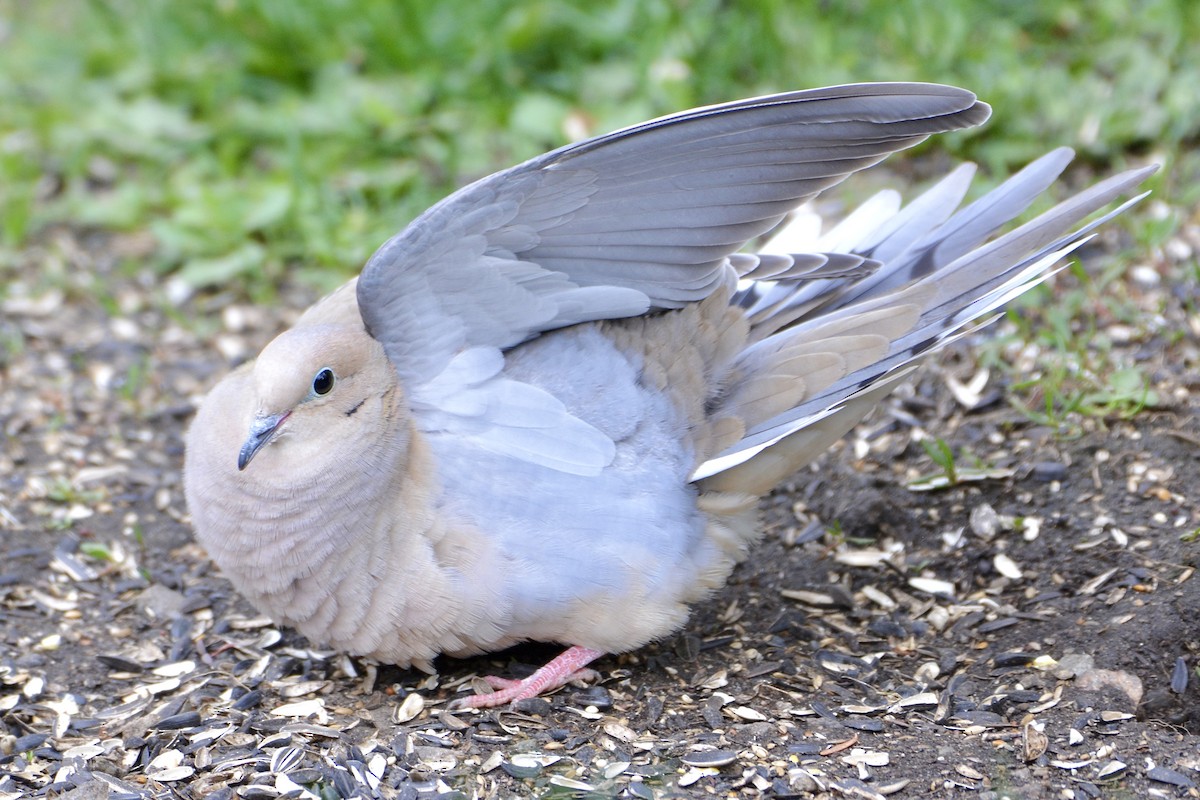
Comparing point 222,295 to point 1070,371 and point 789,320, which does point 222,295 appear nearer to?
point 789,320

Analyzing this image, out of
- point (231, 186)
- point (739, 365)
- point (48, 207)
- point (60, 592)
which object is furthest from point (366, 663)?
point (48, 207)

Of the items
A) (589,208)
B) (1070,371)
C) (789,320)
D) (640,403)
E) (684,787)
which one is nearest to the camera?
(684,787)

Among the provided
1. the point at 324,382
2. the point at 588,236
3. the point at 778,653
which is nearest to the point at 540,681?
the point at 778,653

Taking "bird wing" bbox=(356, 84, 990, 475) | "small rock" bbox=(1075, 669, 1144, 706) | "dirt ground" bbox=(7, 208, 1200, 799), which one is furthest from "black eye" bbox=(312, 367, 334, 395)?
"small rock" bbox=(1075, 669, 1144, 706)

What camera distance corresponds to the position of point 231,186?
5.35m

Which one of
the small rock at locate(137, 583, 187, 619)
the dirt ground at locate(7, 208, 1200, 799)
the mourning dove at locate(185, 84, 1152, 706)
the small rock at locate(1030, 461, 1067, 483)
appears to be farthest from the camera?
the small rock at locate(1030, 461, 1067, 483)

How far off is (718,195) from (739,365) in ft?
1.71

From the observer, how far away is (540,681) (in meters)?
3.20

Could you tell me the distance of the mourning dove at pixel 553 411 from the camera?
2.98m

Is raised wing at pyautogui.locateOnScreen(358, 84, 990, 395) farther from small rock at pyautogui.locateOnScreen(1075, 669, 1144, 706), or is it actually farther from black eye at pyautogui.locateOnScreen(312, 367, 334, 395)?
small rock at pyautogui.locateOnScreen(1075, 669, 1144, 706)

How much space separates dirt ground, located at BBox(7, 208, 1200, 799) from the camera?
9.34 feet

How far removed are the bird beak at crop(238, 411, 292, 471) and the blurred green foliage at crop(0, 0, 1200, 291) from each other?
203 cm

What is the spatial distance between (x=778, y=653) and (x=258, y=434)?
1400 mm

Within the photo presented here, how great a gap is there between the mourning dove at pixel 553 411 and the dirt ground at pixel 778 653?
23cm
